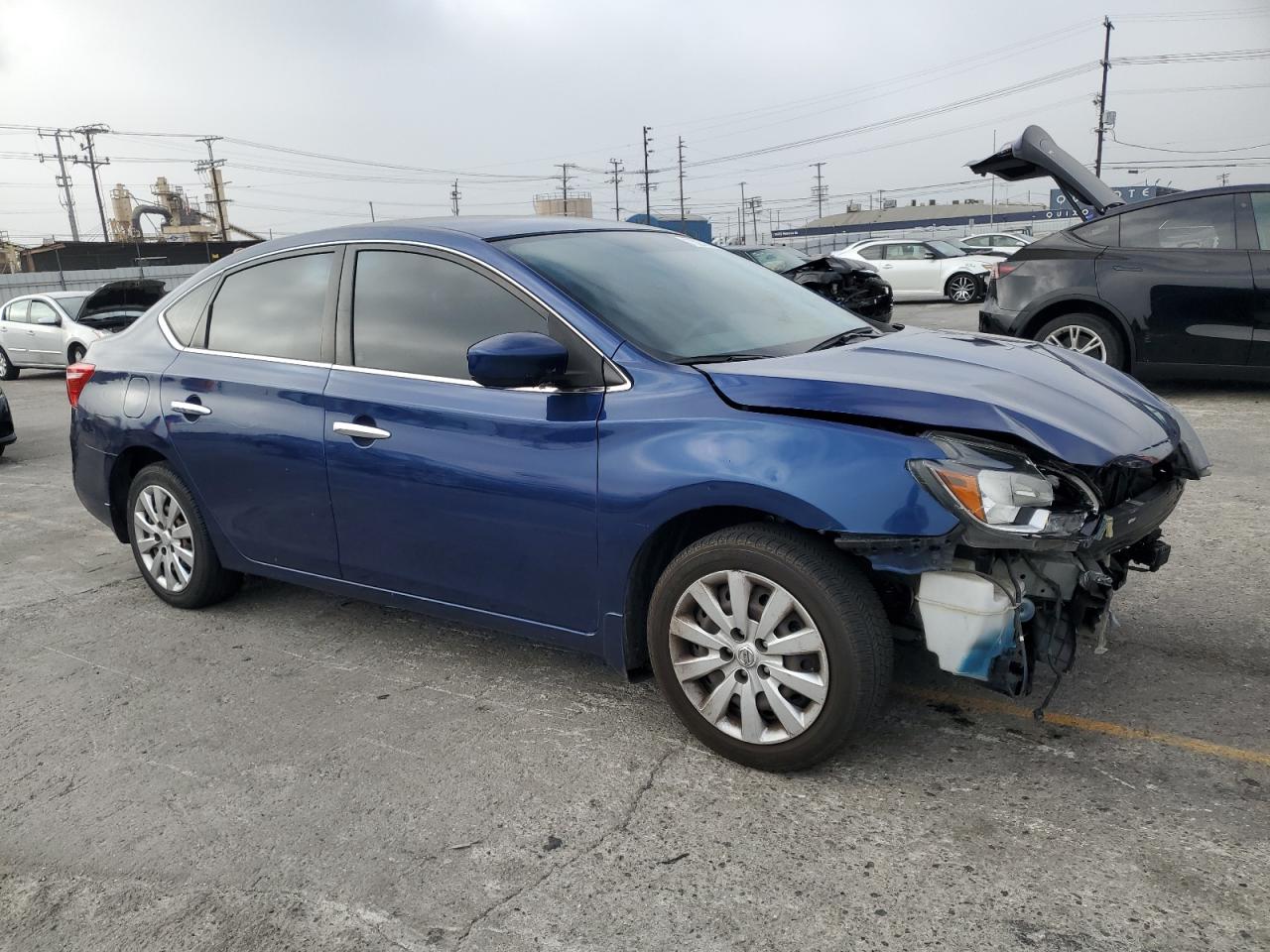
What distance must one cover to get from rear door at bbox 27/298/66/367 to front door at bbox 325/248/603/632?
1396 centimetres

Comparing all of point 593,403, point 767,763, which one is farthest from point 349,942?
point 593,403

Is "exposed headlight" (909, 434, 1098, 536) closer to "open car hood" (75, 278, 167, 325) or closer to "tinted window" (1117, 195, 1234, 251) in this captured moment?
"tinted window" (1117, 195, 1234, 251)

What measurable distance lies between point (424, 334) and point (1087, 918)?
8.66 ft

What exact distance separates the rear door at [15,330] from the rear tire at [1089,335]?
15097 millimetres

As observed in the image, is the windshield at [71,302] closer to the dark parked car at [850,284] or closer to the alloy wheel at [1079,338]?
the dark parked car at [850,284]

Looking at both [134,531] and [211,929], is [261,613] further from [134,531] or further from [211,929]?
[211,929]

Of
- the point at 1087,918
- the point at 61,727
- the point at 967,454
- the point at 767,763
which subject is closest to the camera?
the point at 1087,918

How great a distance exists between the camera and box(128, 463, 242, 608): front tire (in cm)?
442

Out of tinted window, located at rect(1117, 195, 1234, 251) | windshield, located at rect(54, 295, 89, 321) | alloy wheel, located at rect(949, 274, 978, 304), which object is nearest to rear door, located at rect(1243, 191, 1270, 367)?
tinted window, located at rect(1117, 195, 1234, 251)

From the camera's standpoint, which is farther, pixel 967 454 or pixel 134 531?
pixel 134 531

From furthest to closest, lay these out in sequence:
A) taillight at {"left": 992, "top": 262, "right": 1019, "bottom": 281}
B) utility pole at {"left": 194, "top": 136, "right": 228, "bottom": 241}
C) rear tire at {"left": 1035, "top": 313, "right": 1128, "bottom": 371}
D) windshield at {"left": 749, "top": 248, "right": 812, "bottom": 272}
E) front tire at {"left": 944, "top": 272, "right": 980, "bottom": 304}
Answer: utility pole at {"left": 194, "top": 136, "right": 228, "bottom": 241}
front tire at {"left": 944, "top": 272, "right": 980, "bottom": 304}
windshield at {"left": 749, "top": 248, "right": 812, "bottom": 272}
taillight at {"left": 992, "top": 262, "right": 1019, "bottom": 281}
rear tire at {"left": 1035, "top": 313, "right": 1128, "bottom": 371}

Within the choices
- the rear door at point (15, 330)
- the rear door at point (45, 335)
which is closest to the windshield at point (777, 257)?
the rear door at point (45, 335)

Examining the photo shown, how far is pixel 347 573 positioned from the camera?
3836 millimetres

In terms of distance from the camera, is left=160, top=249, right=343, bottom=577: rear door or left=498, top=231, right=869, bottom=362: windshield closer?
left=498, top=231, right=869, bottom=362: windshield
